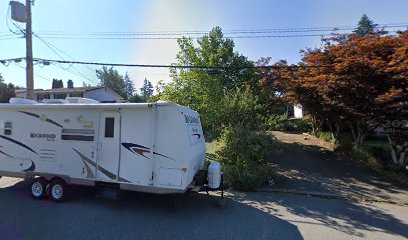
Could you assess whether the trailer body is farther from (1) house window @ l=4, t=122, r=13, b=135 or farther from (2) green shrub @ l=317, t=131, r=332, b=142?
(2) green shrub @ l=317, t=131, r=332, b=142

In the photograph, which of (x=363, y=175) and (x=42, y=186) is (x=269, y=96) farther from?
(x=42, y=186)

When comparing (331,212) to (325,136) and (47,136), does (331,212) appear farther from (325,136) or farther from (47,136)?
(325,136)

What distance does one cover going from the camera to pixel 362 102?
10.4m

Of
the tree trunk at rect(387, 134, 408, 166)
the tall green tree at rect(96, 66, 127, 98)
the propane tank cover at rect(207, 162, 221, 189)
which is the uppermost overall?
the tall green tree at rect(96, 66, 127, 98)

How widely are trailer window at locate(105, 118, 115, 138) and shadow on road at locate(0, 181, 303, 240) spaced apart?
1.89 m

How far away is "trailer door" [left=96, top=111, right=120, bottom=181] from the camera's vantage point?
7.02 m

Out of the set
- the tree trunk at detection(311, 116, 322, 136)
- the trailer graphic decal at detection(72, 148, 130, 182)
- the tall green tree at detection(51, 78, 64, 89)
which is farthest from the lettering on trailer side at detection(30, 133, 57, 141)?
the tall green tree at detection(51, 78, 64, 89)

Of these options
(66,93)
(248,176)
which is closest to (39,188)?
(248,176)

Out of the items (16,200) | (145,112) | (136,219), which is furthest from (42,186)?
(145,112)

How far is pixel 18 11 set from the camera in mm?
12758

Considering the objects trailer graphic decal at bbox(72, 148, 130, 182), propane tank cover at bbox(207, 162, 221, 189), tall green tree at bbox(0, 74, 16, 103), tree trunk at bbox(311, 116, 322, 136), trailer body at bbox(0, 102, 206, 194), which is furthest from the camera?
tall green tree at bbox(0, 74, 16, 103)

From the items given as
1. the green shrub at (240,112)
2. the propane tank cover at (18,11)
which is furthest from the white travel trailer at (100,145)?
the propane tank cover at (18,11)

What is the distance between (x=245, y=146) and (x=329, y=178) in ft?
11.5

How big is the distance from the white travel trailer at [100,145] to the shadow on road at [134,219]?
0.62 m
